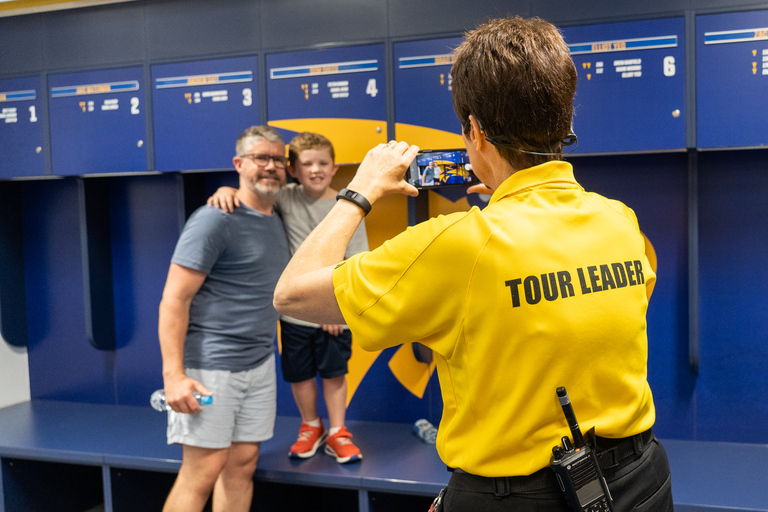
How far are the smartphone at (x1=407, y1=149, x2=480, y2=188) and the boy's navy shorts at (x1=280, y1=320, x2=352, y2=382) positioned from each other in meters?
1.55

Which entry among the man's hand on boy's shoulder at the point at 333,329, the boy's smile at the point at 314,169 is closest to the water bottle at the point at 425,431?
the man's hand on boy's shoulder at the point at 333,329

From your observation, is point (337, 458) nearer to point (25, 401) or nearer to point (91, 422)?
point (91, 422)

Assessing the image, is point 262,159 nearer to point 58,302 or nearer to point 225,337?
point 225,337

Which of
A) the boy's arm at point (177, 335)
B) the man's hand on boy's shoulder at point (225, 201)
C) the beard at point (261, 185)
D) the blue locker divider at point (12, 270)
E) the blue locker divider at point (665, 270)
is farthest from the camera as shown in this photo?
the blue locker divider at point (12, 270)

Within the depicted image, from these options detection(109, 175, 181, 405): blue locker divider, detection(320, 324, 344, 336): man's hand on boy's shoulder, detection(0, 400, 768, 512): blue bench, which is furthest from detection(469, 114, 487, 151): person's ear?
detection(109, 175, 181, 405): blue locker divider

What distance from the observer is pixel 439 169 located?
136 cm

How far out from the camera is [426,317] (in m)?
0.91

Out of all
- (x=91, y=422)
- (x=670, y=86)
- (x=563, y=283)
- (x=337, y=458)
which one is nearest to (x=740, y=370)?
(x=670, y=86)

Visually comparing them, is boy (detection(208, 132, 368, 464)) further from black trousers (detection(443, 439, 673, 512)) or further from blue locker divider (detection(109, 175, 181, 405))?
black trousers (detection(443, 439, 673, 512))

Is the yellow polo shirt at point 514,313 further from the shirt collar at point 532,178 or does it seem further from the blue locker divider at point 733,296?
the blue locker divider at point 733,296

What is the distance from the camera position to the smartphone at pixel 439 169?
52.9 inches

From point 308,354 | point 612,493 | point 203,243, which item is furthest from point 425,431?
point 612,493

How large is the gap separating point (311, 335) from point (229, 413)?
0.62 metres

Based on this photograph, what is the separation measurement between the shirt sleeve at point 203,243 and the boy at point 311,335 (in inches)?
20.1
